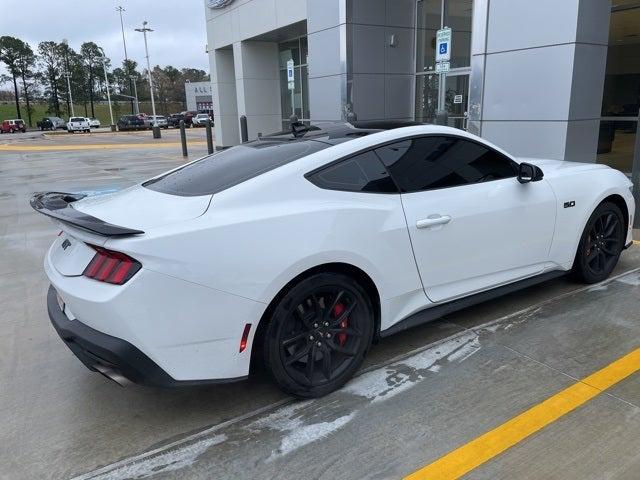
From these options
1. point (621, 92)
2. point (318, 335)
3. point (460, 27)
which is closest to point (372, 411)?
point (318, 335)

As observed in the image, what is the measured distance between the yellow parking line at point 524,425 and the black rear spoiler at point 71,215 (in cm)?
184

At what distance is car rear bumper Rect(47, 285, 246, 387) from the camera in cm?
261

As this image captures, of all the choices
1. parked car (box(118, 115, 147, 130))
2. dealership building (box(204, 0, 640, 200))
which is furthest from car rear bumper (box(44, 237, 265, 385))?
parked car (box(118, 115, 147, 130))

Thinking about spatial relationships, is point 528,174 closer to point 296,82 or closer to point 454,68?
point 454,68

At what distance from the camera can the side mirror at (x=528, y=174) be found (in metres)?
4.00

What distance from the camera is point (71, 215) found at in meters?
2.96

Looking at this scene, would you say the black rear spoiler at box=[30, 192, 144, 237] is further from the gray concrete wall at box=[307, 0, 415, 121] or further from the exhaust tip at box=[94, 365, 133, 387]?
the gray concrete wall at box=[307, 0, 415, 121]

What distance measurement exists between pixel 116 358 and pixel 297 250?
1051mm

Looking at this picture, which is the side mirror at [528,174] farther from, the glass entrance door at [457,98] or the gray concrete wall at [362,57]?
the gray concrete wall at [362,57]

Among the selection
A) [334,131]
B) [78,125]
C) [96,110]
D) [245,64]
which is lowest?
[78,125]

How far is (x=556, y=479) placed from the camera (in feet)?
8.09

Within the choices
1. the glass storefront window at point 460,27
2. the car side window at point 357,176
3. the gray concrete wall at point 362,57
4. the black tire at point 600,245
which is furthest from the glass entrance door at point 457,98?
the car side window at point 357,176

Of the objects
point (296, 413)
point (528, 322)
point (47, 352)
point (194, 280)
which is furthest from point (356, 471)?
point (47, 352)

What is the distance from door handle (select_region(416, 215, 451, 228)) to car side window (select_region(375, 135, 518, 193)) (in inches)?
8.2
